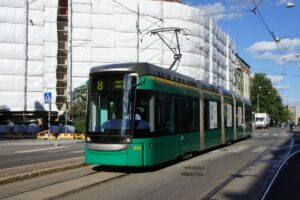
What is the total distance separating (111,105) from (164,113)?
183 centimetres

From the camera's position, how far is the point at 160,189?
9.54 metres

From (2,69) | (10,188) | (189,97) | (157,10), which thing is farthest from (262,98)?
(10,188)

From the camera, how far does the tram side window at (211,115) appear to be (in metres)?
18.3

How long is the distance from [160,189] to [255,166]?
534 centimetres

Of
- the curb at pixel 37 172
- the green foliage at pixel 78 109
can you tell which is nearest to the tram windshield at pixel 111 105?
the curb at pixel 37 172

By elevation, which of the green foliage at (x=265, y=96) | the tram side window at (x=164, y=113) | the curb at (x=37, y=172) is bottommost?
the curb at (x=37, y=172)

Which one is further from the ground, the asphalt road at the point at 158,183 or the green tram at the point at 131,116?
the green tram at the point at 131,116

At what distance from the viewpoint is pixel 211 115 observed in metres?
19.3

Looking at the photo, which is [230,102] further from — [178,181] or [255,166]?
[178,181]

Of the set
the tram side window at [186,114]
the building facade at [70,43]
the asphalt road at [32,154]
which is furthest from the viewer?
the building facade at [70,43]

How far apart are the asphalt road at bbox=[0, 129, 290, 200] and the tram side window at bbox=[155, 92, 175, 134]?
1200mm

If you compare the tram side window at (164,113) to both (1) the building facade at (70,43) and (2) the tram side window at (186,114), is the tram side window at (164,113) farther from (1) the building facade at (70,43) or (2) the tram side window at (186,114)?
(1) the building facade at (70,43)

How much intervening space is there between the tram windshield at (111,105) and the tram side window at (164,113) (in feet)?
3.36

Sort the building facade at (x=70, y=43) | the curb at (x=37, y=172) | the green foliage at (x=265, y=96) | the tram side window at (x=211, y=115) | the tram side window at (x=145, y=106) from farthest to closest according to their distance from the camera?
the green foliage at (x=265, y=96), the building facade at (x=70, y=43), the tram side window at (x=211, y=115), the tram side window at (x=145, y=106), the curb at (x=37, y=172)
